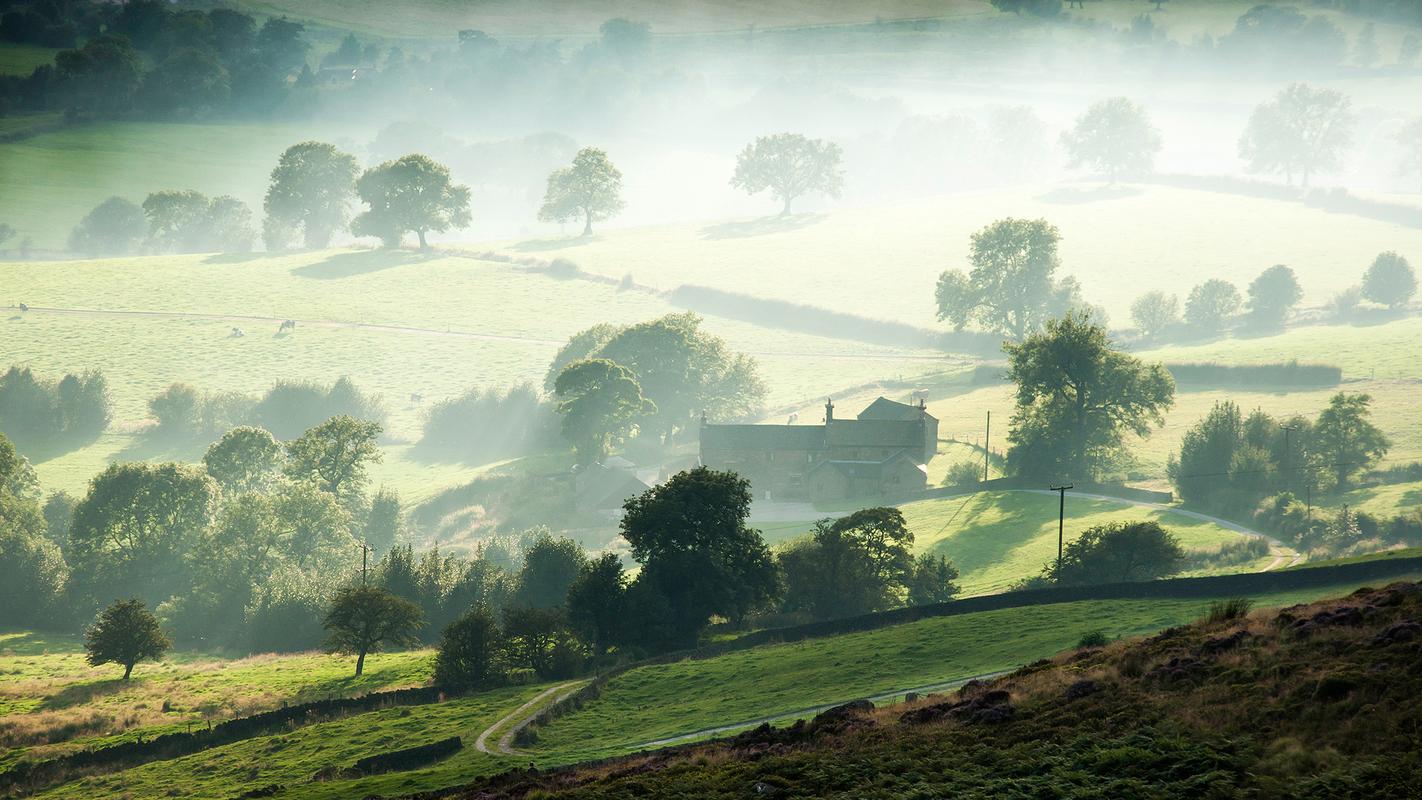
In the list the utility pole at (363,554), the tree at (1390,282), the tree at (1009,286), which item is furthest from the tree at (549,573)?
the tree at (1390,282)

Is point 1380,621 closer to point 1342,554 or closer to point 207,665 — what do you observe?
point 1342,554

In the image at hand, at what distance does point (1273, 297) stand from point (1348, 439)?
213 ft

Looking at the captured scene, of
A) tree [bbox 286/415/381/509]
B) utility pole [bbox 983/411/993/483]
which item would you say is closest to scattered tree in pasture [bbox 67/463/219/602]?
tree [bbox 286/415/381/509]

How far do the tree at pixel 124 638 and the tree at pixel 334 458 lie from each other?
33.3 metres

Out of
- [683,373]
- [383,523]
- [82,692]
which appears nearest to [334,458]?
[383,523]

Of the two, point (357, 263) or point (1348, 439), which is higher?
point (357, 263)

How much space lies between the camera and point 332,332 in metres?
154

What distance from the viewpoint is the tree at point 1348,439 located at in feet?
302

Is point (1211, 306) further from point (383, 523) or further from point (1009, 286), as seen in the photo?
point (383, 523)

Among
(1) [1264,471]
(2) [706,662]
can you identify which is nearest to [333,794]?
(2) [706,662]

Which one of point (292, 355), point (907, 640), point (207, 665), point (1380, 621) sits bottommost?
point (207, 665)

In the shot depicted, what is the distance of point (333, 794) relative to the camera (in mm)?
43500

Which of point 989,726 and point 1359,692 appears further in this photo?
point 989,726

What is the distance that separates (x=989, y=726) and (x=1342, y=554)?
4859 centimetres
